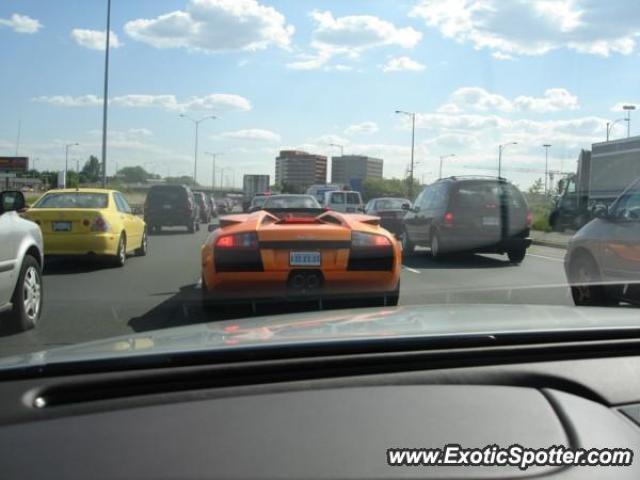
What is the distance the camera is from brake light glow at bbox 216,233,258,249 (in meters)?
6.91

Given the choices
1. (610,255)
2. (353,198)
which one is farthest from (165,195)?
(610,255)

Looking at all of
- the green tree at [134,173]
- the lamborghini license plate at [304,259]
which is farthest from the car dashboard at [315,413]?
the green tree at [134,173]

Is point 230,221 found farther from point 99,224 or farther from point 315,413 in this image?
point 315,413

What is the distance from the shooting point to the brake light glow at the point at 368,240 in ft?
22.9

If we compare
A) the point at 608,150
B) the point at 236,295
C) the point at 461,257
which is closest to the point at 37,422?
the point at 236,295

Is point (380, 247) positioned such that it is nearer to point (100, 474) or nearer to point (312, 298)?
point (312, 298)

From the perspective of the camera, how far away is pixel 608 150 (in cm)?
2703

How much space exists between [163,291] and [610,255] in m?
5.70

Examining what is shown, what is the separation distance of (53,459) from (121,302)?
691cm

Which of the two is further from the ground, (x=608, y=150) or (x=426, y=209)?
(x=608, y=150)

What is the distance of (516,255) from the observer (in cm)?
1481

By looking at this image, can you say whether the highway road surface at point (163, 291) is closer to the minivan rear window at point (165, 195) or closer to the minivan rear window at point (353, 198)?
the minivan rear window at point (165, 195)

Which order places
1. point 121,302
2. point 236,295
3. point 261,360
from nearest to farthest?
point 261,360 → point 236,295 → point 121,302

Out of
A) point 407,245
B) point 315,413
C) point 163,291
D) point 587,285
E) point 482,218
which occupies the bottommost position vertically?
point 163,291
